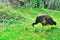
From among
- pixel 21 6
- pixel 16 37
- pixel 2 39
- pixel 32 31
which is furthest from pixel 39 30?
pixel 21 6

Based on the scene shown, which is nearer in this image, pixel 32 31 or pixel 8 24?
pixel 32 31

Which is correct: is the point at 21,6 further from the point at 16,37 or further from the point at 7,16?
the point at 16,37

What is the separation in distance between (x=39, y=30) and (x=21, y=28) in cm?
100

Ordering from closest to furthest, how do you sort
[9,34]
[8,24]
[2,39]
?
[2,39] → [9,34] → [8,24]

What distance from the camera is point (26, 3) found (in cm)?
2283

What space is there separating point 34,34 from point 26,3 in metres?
11.9

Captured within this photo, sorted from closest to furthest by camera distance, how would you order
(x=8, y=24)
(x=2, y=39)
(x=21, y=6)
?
(x=2, y=39)
(x=8, y=24)
(x=21, y=6)

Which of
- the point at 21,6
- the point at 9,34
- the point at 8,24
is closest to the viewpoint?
the point at 9,34

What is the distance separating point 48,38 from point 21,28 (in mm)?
1910

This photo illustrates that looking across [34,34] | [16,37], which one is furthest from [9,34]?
[34,34]

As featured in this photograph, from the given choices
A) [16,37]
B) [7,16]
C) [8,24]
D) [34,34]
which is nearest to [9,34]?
[16,37]

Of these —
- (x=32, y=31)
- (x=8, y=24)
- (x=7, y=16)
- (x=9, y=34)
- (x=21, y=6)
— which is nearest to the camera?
(x=9, y=34)

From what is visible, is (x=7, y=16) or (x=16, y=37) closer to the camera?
(x=16, y=37)

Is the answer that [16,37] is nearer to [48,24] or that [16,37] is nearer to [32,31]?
[32,31]
